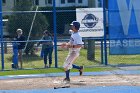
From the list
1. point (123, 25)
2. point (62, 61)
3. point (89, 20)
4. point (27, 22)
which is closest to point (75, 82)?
point (89, 20)

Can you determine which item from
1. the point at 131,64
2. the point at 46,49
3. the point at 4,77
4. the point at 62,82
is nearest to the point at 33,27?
the point at 46,49

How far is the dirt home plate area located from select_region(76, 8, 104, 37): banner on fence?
15.2 ft

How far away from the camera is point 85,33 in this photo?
1938cm

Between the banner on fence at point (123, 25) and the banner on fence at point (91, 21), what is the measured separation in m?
0.45

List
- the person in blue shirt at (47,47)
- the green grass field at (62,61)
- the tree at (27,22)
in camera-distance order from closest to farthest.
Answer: the green grass field at (62,61), the person in blue shirt at (47,47), the tree at (27,22)

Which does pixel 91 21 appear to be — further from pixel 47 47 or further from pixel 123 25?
pixel 47 47

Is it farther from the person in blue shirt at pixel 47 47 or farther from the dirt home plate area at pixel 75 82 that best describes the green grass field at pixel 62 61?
the dirt home plate area at pixel 75 82

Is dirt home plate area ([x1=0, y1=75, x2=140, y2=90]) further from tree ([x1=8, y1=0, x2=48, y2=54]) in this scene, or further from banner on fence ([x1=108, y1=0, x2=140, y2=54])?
tree ([x1=8, y1=0, x2=48, y2=54])

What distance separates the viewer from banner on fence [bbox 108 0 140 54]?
1950 centimetres

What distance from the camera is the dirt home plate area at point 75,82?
12.8 meters

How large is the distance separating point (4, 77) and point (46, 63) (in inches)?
164

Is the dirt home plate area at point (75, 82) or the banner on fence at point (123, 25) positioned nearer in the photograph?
the dirt home plate area at point (75, 82)

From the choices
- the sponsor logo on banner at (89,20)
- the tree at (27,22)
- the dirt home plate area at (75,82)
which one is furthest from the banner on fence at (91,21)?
the tree at (27,22)

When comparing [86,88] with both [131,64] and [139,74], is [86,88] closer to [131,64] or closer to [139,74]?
[139,74]
